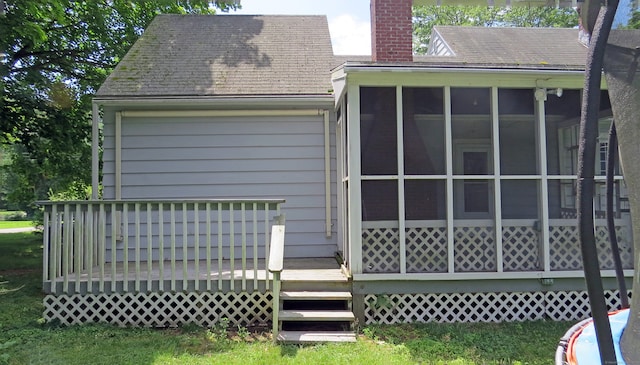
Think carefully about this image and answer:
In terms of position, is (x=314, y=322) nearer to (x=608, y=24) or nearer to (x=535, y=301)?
(x=535, y=301)

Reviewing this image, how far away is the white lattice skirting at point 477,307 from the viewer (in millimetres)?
5109

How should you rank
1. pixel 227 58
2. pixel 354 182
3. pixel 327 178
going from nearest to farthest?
pixel 354 182 → pixel 327 178 → pixel 227 58

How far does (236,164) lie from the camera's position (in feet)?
22.6

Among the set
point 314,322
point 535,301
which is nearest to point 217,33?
point 314,322

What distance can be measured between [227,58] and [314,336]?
5.65 metres

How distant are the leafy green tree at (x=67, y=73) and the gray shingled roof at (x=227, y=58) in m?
2.01

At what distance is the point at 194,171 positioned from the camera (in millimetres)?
6875

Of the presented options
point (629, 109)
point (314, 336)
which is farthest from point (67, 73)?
point (629, 109)

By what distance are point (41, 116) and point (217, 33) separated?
6245 mm

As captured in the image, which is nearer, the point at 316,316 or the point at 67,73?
the point at 316,316

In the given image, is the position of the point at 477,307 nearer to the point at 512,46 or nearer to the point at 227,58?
the point at 227,58

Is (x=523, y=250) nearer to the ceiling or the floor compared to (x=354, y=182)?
nearer to the floor

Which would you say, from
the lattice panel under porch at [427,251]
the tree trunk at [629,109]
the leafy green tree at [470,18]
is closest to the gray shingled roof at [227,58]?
the lattice panel under porch at [427,251]

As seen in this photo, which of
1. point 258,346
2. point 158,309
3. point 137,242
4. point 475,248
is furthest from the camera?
point 475,248
